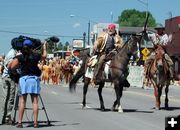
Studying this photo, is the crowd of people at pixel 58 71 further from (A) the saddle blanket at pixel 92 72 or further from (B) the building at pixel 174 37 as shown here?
(A) the saddle blanket at pixel 92 72

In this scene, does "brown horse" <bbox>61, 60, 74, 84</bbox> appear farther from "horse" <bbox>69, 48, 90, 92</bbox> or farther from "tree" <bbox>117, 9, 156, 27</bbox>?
"tree" <bbox>117, 9, 156, 27</bbox>

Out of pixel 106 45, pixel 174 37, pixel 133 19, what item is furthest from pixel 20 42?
pixel 133 19

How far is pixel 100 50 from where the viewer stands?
16594 millimetres

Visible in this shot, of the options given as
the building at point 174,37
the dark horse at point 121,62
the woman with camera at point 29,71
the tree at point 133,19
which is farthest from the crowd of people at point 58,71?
the tree at point 133,19

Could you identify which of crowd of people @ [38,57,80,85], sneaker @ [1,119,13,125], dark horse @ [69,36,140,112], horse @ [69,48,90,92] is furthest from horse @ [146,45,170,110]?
crowd of people @ [38,57,80,85]

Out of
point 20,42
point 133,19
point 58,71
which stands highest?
point 133,19

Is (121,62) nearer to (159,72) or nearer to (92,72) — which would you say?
(92,72)

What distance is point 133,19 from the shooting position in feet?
531

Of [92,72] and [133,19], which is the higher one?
[133,19]

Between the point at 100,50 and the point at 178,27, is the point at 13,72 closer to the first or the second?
the point at 100,50

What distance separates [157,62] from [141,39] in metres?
1.95

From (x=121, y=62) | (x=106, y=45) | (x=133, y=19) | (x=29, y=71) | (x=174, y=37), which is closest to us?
(x=29, y=71)

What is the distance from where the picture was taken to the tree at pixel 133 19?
161 m

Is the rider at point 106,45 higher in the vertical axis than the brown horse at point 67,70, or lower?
higher
